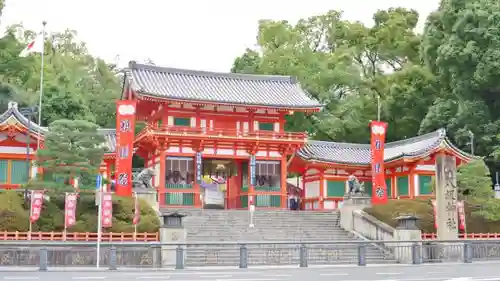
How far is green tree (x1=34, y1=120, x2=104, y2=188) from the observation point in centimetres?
2934

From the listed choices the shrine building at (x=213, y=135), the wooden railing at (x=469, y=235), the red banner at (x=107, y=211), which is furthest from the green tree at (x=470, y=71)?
the red banner at (x=107, y=211)

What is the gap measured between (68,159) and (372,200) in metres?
17.4

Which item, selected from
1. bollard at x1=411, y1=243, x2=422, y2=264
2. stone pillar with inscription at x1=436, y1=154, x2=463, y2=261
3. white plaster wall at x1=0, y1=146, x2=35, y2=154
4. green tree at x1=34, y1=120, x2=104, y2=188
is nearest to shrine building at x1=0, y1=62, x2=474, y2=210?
white plaster wall at x1=0, y1=146, x2=35, y2=154

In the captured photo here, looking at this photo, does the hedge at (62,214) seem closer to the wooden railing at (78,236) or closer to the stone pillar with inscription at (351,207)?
the wooden railing at (78,236)

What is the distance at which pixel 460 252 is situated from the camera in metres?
27.1

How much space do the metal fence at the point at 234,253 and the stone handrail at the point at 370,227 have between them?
1.07 metres

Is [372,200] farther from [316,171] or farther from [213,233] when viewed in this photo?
[213,233]

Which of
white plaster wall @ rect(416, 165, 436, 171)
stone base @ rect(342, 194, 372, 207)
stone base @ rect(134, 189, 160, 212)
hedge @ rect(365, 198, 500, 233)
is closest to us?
stone base @ rect(134, 189, 160, 212)

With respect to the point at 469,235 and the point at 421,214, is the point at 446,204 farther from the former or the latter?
the point at 469,235

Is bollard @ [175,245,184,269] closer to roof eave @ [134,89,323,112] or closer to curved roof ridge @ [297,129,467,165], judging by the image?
roof eave @ [134,89,323,112]

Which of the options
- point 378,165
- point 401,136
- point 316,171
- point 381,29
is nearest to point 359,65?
point 381,29

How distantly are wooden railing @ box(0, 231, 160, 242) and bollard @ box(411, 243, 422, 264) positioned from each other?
36.0 feet

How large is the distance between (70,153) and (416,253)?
53.0 feet

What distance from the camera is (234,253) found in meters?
27.9
